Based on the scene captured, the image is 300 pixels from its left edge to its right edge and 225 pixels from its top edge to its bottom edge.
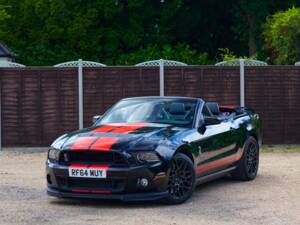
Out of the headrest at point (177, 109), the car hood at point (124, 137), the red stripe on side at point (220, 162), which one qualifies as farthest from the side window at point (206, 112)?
the car hood at point (124, 137)

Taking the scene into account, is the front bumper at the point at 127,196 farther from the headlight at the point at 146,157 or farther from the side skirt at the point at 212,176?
the side skirt at the point at 212,176

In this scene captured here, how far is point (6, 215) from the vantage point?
9.02m

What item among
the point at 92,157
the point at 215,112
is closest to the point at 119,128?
the point at 92,157

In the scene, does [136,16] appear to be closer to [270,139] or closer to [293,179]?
[270,139]

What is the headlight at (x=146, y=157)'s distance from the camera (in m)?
9.36

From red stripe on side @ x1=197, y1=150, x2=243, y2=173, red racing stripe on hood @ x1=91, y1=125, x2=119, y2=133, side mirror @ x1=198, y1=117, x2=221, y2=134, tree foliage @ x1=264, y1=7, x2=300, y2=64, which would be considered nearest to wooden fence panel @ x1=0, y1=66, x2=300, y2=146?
tree foliage @ x1=264, y1=7, x2=300, y2=64

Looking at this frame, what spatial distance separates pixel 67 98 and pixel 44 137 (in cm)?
111

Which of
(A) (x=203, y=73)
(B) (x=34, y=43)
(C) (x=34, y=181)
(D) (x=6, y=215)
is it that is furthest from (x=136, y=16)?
(D) (x=6, y=215)

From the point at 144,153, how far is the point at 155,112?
63.0 inches

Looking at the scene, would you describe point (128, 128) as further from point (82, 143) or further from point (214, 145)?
point (214, 145)

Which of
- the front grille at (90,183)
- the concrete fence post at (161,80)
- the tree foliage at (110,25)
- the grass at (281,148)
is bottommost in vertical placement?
the grass at (281,148)

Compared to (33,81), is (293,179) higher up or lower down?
lower down

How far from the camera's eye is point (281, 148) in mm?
18250

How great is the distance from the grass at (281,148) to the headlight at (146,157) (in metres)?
8.67
